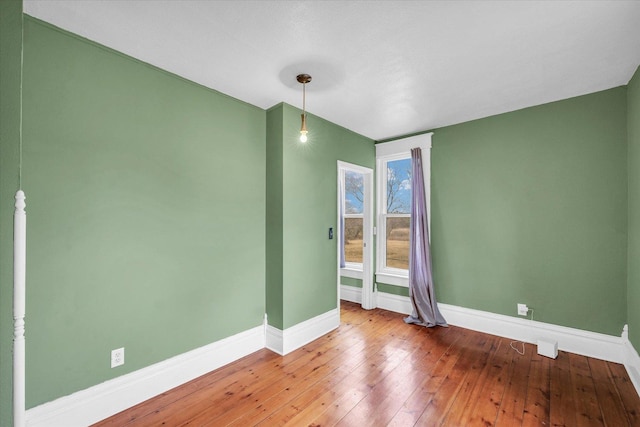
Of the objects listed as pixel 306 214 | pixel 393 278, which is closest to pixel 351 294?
pixel 393 278

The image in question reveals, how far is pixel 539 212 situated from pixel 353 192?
2.65 meters

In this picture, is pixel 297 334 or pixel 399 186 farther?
pixel 399 186

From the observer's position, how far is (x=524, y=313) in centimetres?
325

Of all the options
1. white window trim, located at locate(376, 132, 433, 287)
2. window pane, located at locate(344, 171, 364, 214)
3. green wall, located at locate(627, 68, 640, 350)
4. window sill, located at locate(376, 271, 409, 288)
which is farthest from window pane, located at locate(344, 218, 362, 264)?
green wall, located at locate(627, 68, 640, 350)

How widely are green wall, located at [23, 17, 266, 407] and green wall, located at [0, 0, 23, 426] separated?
0.81m

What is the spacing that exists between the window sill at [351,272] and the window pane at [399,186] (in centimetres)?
112

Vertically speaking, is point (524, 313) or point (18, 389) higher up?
point (18, 389)

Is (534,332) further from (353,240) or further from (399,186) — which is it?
(353,240)

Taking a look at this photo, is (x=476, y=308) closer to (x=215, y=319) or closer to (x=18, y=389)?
(x=215, y=319)

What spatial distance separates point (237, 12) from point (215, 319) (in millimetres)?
2499

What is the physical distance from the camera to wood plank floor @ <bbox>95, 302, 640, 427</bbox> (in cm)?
204

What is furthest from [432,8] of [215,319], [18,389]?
[215,319]

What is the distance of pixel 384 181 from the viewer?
459 centimetres

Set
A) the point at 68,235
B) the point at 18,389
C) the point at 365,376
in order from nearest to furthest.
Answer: the point at 18,389
the point at 68,235
the point at 365,376
